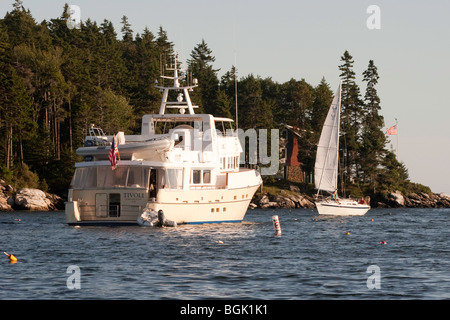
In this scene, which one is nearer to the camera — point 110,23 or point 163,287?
point 163,287

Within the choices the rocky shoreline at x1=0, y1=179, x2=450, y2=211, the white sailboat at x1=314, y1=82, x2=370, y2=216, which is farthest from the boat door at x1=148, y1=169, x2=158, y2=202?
the rocky shoreline at x1=0, y1=179, x2=450, y2=211

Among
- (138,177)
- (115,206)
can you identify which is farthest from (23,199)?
(138,177)

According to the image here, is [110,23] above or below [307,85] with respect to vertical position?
above

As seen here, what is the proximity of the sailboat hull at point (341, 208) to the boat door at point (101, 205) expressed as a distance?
3341 cm

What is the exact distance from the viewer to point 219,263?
113 ft

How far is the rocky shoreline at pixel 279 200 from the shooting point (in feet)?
289

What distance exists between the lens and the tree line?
97.2 m

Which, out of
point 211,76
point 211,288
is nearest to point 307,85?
point 211,76

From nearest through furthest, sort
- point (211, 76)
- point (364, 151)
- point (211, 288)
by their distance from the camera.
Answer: point (211, 288), point (364, 151), point (211, 76)

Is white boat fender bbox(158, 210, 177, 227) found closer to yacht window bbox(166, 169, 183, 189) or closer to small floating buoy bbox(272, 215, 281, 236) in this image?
yacht window bbox(166, 169, 183, 189)

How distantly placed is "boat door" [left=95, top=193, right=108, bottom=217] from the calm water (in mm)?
1071

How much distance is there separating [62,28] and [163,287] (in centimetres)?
11608
